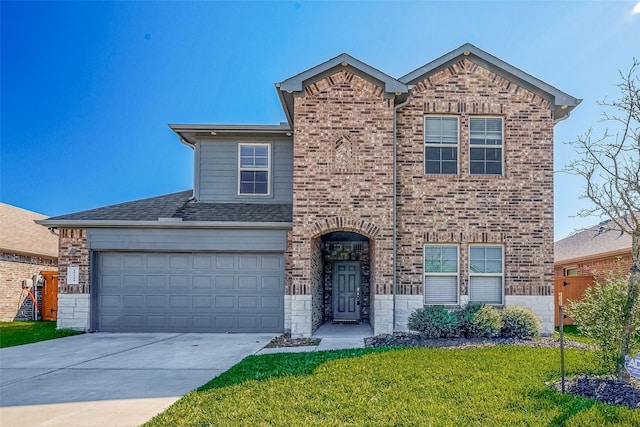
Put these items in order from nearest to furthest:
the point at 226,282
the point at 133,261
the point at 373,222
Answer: the point at 373,222 → the point at 226,282 → the point at 133,261

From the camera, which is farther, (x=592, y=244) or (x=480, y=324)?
(x=592, y=244)

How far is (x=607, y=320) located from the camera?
588 cm

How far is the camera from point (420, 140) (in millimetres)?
11266

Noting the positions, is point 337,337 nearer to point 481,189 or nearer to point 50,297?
point 481,189

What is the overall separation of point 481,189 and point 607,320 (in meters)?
5.70

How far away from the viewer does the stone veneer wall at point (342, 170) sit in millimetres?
10719

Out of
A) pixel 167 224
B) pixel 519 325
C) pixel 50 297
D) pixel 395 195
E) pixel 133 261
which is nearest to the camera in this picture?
pixel 519 325

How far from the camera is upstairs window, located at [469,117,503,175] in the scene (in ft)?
37.2

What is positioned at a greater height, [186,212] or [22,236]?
[186,212]

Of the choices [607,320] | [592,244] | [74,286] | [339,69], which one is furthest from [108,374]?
[592,244]

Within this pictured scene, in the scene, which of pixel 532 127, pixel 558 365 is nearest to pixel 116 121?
pixel 532 127

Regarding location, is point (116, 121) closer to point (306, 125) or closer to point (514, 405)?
point (306, 125)

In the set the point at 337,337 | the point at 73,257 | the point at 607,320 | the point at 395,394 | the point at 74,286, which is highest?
the point at 73,257

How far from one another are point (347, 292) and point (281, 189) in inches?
154
